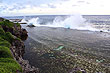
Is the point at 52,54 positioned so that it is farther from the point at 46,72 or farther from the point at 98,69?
the point at 98,69

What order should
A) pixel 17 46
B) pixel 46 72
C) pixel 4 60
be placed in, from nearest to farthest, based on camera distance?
pixel 4 60 < pixel 46 72 < pixel 17 46

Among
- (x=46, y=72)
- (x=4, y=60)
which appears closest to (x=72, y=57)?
(x=46, y=72)

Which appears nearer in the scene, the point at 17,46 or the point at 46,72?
the point at 46,72

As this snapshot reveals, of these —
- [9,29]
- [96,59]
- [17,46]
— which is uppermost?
[9,29]

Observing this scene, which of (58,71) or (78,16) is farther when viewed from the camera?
(78,16)

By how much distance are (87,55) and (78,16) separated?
6606cm

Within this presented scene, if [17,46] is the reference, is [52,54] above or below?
below

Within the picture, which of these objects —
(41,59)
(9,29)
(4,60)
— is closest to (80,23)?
(9,29)

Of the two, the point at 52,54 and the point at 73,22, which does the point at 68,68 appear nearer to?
the point at 52,54

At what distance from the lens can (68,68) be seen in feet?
52.2

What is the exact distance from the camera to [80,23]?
76750 millimetres

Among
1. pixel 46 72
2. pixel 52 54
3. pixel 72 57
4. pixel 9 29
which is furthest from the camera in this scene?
pixel 9 29

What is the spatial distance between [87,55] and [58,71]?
346 inches

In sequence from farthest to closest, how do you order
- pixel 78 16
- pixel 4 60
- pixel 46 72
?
1. pixel 78 16
2. pixel 46 72
3. pixel 4 60
